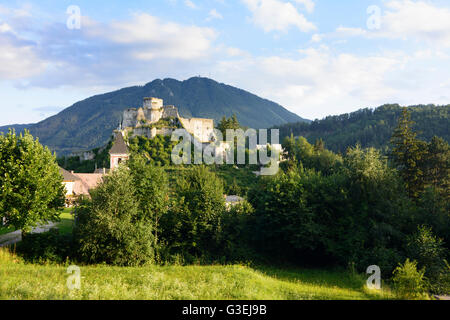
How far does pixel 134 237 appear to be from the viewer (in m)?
22.8

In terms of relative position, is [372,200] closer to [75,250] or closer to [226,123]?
[75,250]

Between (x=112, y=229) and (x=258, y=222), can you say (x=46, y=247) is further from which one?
(x=258, y=222)

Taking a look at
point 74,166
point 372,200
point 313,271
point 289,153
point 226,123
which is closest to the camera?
point 313,271

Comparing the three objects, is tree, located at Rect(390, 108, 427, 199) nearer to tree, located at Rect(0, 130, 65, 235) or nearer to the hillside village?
tree, located at Rect(0, 130, 65, 235)

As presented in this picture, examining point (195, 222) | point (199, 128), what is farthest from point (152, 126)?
point (195, 222)

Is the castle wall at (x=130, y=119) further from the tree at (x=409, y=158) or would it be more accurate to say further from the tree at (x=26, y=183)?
the tree at (x=409, y=158)

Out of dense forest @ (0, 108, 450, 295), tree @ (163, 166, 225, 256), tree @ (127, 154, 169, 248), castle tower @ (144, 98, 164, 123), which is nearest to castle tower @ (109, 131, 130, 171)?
castle tower @ (144, 98, 164, 123)

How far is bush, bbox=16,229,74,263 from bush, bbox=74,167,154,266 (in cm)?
122

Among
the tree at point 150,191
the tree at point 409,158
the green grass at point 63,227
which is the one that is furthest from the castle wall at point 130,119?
the tree at point 409,158

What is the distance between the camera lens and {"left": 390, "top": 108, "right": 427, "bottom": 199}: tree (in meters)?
34.1

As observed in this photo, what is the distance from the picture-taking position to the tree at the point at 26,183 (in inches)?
869

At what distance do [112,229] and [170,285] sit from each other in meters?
8.77
